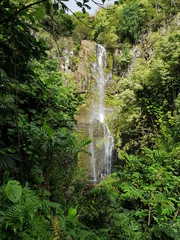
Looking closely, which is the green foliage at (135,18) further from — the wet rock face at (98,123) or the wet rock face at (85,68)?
the wet rock face at (85,68)

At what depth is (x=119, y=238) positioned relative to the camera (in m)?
1.41

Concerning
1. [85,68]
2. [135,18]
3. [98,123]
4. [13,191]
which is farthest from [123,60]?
[13,191]

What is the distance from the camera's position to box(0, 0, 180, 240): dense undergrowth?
3.51 ft

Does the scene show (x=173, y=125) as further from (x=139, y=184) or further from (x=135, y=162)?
(x=139, y=184)

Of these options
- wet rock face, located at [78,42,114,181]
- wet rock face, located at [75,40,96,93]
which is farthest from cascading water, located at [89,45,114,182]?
wet rock face, located at [75,40,96,93]

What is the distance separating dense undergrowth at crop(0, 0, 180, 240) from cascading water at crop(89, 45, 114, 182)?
A: 362 centimetres

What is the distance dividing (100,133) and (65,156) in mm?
10508

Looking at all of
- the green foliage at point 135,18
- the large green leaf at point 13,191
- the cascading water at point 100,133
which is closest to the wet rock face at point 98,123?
the cascading water at point 100,133

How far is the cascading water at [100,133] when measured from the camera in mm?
10750

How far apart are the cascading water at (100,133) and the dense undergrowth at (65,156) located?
3616 millimetres

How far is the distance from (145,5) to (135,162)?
17078mm

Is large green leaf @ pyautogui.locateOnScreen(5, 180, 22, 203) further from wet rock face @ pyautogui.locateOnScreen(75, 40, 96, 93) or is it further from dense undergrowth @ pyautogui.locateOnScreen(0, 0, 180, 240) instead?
wet rock face @ pyautogui.locateOnScreen(75, 40, 96, 93)

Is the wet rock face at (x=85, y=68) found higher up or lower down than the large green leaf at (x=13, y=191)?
higher up

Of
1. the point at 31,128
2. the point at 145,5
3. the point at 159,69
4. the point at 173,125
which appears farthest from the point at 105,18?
the point at 31,128
